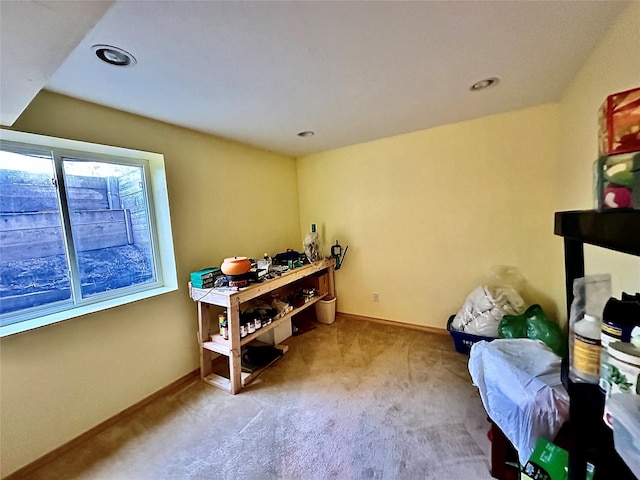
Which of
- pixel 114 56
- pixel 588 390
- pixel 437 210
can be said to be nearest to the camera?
pixel 588 390

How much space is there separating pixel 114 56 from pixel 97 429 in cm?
229

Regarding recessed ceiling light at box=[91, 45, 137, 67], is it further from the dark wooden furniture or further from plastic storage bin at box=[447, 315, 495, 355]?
plastic storage bin at box=[447, 315, 495, 355]

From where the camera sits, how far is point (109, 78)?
150cm

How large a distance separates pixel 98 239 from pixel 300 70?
6.21 feet

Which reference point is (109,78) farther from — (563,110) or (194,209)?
(563,110)

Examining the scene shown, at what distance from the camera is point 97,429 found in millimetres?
1775

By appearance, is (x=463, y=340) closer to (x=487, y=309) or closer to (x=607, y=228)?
(x=487, y=309)

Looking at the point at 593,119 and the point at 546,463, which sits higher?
the point at 593,119

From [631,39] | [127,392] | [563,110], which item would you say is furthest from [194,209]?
[563,110]

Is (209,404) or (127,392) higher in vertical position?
(127,392)

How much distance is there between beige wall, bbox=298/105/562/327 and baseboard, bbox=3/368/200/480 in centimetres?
206

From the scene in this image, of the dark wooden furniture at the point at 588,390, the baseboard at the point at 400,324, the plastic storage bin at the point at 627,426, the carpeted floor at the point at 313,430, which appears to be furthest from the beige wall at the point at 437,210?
the plastic storage bin at the point at 627,426

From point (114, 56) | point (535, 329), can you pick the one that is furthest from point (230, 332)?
point (535, 329)

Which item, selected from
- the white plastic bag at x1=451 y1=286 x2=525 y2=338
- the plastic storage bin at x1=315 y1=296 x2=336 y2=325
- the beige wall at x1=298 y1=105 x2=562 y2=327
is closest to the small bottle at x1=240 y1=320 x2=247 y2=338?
the plastic storage bin at x1=315 y1=296 x2=336 y2=325
